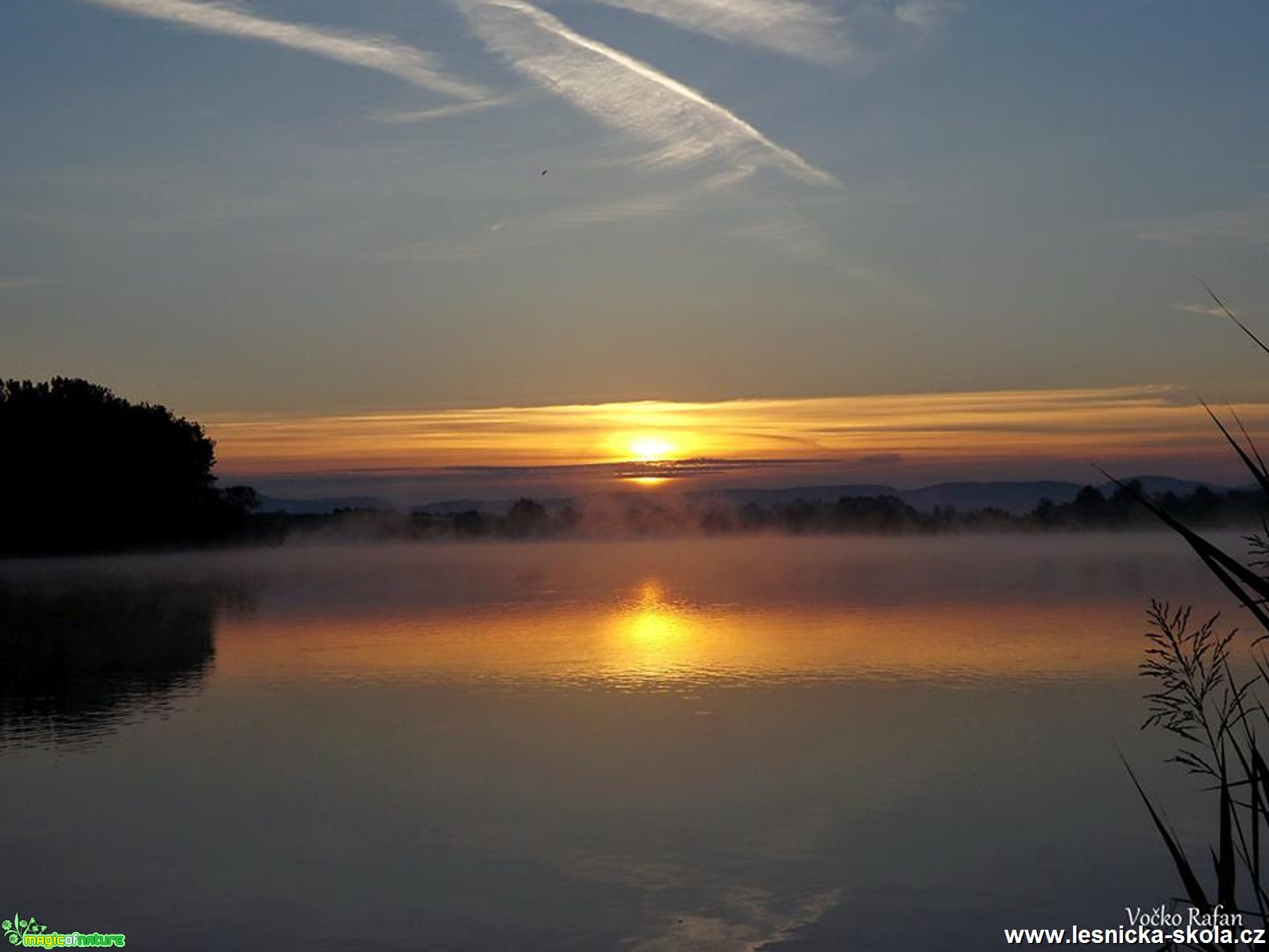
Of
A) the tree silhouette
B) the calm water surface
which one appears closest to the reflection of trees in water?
the calm water surface

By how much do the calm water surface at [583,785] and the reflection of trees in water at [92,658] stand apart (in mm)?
189

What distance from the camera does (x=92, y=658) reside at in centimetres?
3328

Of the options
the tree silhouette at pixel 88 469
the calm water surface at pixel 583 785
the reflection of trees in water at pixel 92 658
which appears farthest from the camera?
the tree silhouette at pixel 88 469

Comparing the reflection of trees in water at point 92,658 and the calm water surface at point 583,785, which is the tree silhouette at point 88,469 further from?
the calm water surface at point 583,785

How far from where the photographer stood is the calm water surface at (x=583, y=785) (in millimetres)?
12430

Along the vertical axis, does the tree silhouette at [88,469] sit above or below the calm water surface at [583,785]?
above

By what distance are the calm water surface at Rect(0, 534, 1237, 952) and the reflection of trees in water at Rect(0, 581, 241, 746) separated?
0.19m

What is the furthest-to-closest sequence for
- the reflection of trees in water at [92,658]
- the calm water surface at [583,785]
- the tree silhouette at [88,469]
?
1. the tree silhouette at [88,469]
2. the reflection of trees in water at [92,658]
3. the calm water surface at [583,785]

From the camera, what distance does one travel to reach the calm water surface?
40.8 ft

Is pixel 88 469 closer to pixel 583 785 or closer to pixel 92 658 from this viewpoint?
pixel 92 658

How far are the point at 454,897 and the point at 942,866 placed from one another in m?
4.92

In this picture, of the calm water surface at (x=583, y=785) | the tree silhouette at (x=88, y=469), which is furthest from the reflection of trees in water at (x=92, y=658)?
the tree silhouette at (x=88, y=469)

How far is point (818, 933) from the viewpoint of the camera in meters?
11.7

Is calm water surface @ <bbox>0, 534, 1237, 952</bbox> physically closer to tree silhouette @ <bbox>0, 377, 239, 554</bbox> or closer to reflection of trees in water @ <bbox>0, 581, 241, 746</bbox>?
reflection of trees in water @ <bbox>0, 581, 241, 746</bbox>
